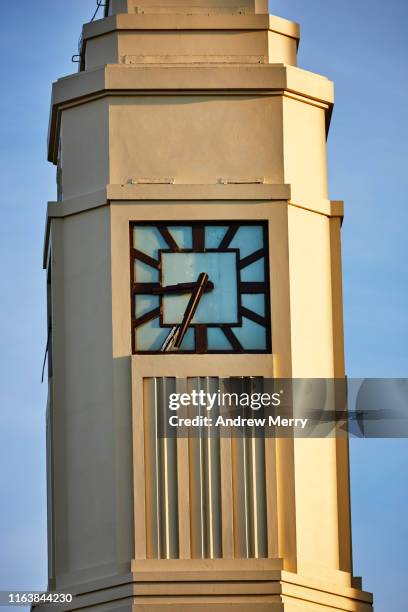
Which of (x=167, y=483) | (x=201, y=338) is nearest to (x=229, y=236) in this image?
(x=201, y=338)

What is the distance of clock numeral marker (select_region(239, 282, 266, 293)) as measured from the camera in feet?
128

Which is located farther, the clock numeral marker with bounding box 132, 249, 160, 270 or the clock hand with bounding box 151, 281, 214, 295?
the clock numeral marker with bounding box 132, 249, 160, 270

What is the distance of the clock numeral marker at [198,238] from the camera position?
128ft

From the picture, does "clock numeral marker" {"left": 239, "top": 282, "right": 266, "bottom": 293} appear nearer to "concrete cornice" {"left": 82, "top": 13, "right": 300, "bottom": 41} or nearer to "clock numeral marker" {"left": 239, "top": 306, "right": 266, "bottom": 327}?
"clock numeral marker" {"left": 239, "top": 306, "right": 266, "bottom": 327}

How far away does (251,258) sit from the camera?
3906cm

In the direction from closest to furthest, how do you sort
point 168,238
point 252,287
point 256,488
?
point 256,488 → point 252,287 → point 168,238

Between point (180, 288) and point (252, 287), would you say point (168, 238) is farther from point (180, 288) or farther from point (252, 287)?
point (252, 287)

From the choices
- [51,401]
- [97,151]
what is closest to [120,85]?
[97,151]

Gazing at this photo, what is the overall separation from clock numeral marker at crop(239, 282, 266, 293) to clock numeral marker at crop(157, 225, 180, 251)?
0.96 metres

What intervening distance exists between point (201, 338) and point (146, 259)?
1.27 m

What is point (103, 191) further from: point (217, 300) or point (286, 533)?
point (286, 533)

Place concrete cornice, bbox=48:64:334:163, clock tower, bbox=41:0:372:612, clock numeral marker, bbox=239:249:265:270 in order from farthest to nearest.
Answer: concrete cornice, bbox=48:64:334:163 → clock numeral marker, bbox=239:249:265:270 → clock tower, bbox=41:0:372:612

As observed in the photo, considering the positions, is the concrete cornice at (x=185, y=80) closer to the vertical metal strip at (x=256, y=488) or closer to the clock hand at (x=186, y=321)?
the clock hand at (x=186, y=321)

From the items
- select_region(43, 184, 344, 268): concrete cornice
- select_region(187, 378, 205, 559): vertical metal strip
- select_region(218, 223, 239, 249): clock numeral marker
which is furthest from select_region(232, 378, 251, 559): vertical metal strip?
select_region(43, 184, 344, 268): concrete cornice
